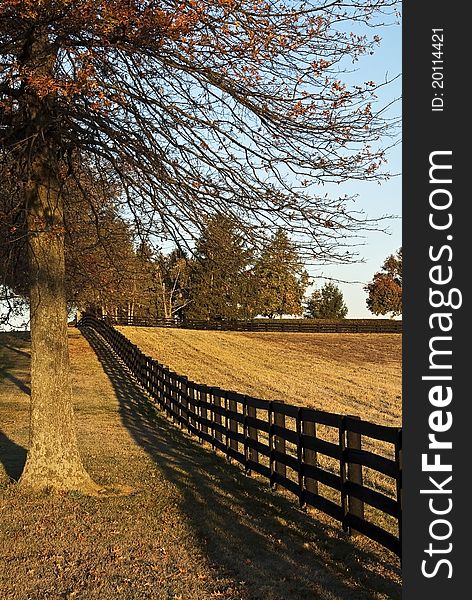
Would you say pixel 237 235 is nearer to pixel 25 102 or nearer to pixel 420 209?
pixel 25 102

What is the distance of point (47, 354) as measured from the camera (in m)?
12.3

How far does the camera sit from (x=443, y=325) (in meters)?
6.29

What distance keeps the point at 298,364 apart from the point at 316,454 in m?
37.9

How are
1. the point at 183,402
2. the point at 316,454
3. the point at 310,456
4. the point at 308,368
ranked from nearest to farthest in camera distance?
the point at 310,456
the point at 316,454
the point at 183,402
the point at 308,368

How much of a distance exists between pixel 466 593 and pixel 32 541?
507 cm

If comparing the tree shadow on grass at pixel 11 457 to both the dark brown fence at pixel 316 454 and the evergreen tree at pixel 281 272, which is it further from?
the evergreen tree at pixel 281 272

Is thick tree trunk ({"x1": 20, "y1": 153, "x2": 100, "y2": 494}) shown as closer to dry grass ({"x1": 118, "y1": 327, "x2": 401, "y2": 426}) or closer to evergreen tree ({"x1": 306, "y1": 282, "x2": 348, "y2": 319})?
dry grass ({"x1": 118, "y1": 327, "x2": 401, "y2": 426})

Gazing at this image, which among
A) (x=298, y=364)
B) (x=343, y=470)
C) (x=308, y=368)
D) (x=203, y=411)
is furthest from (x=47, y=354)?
(x=298, y=364)

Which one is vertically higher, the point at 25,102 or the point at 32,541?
the point at 25,102

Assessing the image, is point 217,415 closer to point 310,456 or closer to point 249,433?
point 249,433

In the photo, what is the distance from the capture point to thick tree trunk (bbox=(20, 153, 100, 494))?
1222 cm

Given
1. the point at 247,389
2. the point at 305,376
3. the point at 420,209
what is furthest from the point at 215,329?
the point at 420,209

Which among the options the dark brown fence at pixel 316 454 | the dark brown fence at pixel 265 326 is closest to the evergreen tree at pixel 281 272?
the dark brown fence at pixel 316 454

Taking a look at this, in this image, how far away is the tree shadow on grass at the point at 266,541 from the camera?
7.39 m
